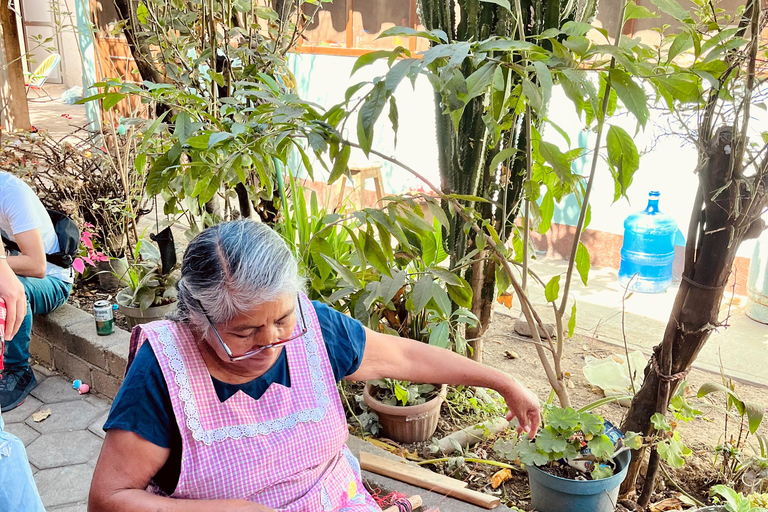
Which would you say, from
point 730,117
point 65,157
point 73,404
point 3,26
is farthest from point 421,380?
point 3,26

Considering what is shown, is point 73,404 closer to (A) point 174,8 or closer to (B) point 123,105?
(A) point 174,8

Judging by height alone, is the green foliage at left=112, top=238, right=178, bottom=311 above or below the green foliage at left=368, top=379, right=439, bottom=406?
above

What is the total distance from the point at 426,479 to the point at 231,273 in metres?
1.24

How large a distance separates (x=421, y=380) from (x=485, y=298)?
1.07 meters

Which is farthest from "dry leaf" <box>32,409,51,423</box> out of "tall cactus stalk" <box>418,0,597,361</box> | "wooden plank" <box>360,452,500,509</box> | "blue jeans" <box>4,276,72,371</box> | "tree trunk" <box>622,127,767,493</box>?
"tree trunk" <box>622,127,767,493</box>

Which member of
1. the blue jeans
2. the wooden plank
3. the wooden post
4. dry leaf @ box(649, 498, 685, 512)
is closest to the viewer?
the wooden plank

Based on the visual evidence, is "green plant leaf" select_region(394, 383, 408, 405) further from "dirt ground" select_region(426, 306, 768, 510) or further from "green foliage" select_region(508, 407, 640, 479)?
"green foliage" select_region(508, 407, 640, 479)

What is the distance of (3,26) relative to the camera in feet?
29.4

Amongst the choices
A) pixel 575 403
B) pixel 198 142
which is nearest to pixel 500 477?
pixel 575 403

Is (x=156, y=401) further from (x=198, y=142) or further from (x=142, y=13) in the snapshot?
(x=142, y=13)

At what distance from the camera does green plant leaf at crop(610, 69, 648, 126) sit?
1.34m

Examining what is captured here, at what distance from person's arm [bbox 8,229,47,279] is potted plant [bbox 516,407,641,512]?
2540mm

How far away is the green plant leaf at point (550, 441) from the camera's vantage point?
2.10 metres

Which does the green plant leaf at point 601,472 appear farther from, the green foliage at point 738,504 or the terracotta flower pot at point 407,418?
the terracotta flower pot at point 407,418
